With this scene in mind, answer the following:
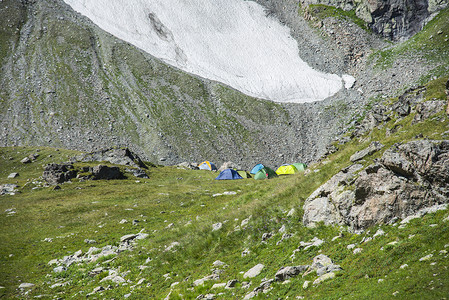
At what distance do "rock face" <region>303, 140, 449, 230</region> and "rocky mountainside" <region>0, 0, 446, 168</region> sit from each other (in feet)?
243

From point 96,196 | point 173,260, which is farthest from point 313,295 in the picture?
point 96,196

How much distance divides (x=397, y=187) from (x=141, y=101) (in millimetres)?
95121

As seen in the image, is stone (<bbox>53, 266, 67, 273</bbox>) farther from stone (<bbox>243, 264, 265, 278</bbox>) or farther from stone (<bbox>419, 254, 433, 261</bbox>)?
stone (<bbox>419, 254, 433, 261</bbox>)

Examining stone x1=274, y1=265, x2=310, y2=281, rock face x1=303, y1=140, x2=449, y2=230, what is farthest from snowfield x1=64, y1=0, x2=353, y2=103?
stone x1=274, y1=265, x2=310, y2=281

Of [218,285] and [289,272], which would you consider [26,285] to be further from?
[289,272]

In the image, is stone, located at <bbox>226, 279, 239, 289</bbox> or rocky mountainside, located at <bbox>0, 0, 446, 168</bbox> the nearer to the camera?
stone, located at <bbox>226, 279, 239, 289</bbox>

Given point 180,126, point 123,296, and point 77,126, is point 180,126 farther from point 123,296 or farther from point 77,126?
point 123,296

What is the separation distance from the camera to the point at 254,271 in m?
13.4

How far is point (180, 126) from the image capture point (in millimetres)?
95250

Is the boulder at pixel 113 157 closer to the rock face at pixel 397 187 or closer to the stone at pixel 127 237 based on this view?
the stone at pixel 127 237

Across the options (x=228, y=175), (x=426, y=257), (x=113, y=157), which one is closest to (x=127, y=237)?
(x=426, y=257)

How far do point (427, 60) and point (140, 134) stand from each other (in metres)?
90.0

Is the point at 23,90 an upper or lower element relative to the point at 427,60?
upper

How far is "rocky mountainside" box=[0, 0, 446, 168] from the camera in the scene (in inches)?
3428
